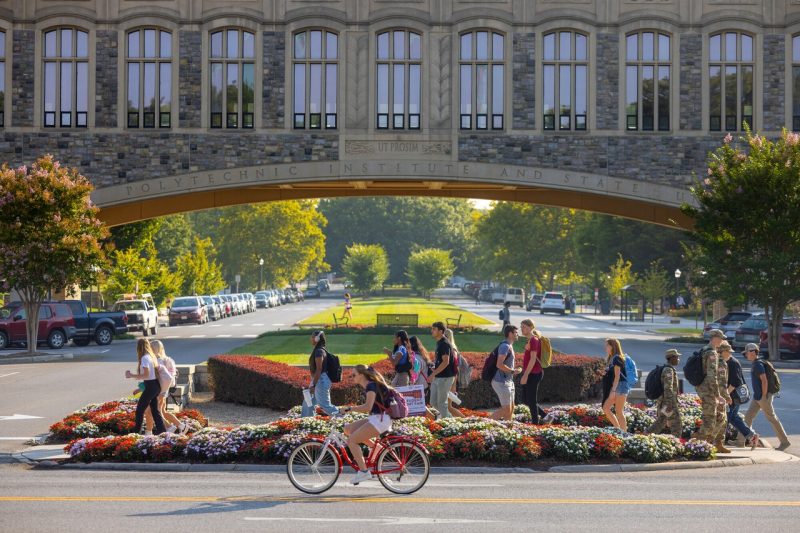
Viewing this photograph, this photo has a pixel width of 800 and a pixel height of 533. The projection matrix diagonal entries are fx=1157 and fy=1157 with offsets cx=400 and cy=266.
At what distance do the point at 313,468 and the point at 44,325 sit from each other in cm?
3482

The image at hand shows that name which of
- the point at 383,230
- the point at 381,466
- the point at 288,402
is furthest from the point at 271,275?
the point at 381,466

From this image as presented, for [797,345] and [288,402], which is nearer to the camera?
[288,402]

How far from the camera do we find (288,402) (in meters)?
24.8

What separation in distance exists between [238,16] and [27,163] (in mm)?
10357

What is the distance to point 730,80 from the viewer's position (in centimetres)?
4762

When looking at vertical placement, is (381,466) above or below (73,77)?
below

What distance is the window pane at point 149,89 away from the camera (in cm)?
4706

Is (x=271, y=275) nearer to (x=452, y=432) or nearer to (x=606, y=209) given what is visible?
(x=606, y=209)

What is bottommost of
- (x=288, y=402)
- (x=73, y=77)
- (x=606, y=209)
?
(x=288, y=402)

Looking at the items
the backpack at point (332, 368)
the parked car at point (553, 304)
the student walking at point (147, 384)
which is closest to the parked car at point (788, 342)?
the backpack at point (332, 368)

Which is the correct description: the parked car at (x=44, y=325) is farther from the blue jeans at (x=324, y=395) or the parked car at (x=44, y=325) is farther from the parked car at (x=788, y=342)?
the blue jeans at (x=324, y=395)

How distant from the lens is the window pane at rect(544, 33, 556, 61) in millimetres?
47219

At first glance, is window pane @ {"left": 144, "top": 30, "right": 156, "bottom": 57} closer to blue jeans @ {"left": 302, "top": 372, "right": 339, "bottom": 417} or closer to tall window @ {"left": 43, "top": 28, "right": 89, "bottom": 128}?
tall window @ {"left": 43, "top": 28, "right": 89, "bottom": 128}

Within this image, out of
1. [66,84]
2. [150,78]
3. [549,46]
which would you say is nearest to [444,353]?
[549,46]
